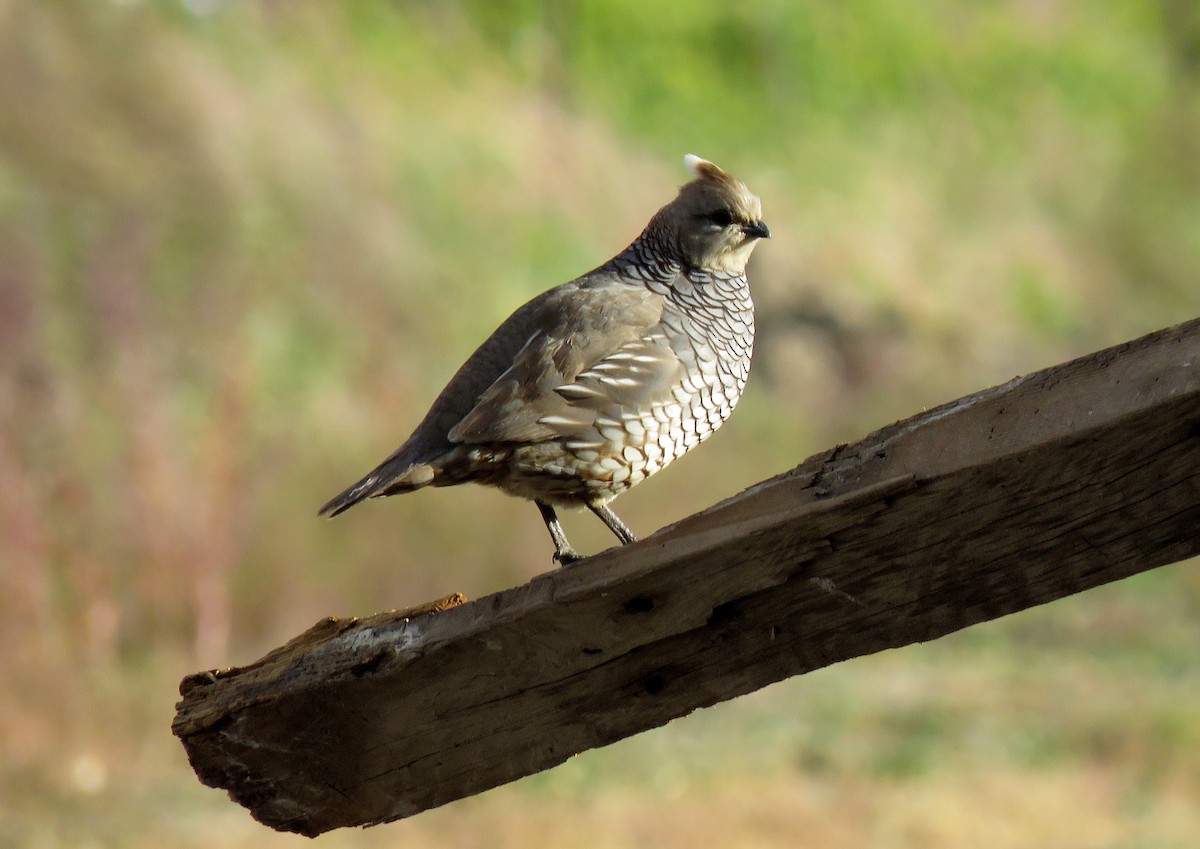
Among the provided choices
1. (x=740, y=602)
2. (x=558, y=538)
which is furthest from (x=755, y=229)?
(x=740, y=602)

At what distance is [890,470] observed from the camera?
1.84 m

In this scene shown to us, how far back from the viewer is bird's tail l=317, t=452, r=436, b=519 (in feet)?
10.3

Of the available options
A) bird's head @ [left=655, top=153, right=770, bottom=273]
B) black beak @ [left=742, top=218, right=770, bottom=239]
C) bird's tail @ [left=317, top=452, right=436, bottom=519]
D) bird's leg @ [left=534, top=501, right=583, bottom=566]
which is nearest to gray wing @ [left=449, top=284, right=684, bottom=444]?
bird's tail @ [left=317, top=452, right=436, bottom=519]

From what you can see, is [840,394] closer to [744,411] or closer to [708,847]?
[744,411]

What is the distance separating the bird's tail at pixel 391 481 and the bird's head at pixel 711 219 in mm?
970

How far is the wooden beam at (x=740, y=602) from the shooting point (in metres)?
1.73

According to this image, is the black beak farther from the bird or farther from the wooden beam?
the wooden beam

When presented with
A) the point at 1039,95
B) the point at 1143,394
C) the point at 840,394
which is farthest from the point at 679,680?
the point at 1039,95

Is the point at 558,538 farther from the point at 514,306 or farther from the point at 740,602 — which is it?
the point at 514,306

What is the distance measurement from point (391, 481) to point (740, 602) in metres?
1.41

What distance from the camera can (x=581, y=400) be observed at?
328 cm

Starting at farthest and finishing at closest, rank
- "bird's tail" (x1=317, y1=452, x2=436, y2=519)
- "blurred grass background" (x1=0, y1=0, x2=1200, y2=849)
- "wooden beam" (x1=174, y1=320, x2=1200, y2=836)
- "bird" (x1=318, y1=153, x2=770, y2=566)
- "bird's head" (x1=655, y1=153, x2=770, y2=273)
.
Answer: "blurred grass background" (x1=0, y1=0, x2=1200, y2=849), "bird's head" (x1=655, y1=153, x2=770, y2=273), "bird" (x1=318, y1=153, x2=770, y2=566), "bird's tail" (x1=317, y1=452, x2=436, y2=519), "wooden beam" (x1=174, y1=320, x2=1200, y2=836)

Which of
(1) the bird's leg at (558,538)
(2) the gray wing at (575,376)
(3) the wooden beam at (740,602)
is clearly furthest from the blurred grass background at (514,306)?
(3) the wooden beam at (740,602)

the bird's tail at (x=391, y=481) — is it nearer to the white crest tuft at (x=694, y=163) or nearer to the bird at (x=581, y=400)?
the bird at (x=581, y=400)
